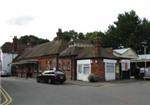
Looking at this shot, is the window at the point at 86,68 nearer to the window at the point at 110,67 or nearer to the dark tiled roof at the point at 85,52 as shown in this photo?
the dark tiled roof at the point at 85,52

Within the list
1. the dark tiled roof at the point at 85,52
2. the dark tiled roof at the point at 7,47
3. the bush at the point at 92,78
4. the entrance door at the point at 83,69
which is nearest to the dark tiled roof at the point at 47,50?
the dark tiled roof at the point at 85,52

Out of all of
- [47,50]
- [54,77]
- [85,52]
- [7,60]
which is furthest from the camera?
[7,60]

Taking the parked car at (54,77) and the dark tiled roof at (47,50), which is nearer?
the parked car at (54,77)

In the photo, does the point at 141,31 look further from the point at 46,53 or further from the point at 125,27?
the point at 46,53

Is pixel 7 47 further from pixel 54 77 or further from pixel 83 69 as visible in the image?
pixel 54 77

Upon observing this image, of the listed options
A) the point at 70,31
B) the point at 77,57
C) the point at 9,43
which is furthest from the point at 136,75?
the point at 70,31

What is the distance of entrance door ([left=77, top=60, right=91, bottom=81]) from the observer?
46969 mm

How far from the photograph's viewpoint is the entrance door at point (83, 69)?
4697 centimetres

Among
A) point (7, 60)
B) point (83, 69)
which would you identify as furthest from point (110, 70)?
point (7, 60)

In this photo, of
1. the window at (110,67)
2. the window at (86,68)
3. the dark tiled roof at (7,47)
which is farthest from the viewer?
the dark tiled roof at (7,47)

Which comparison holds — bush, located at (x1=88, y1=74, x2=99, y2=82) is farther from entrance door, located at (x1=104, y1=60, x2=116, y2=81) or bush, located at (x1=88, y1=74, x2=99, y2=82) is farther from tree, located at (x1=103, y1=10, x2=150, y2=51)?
tree, located at (x1=103, y1=10, x2=150, y2=51)

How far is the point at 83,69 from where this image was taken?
4775 centimetres

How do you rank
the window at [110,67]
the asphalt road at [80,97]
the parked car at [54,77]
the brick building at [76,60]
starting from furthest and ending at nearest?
the window at [110,67], the brick building at [76,60], the parked car at [54,77], the asphalt road at [80,97]

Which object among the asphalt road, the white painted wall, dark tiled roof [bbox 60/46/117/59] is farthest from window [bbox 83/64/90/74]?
the white painted wall
